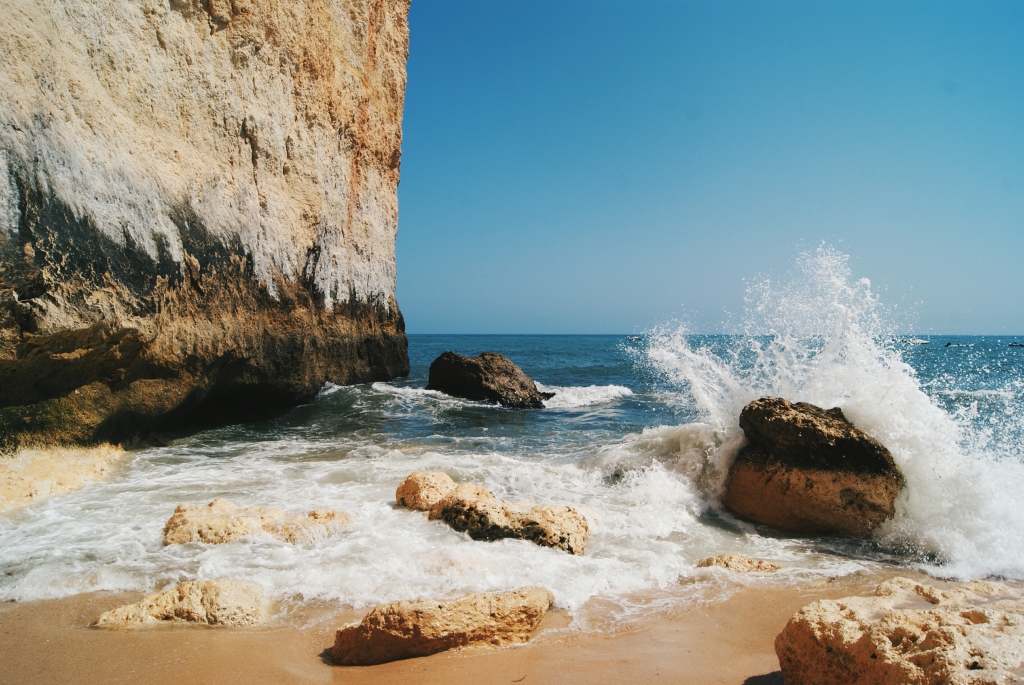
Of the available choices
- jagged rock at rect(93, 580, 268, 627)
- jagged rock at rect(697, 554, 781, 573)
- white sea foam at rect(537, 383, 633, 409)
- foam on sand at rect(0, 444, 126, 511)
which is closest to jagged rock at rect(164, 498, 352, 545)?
jagged rock at rect(93, 580, 268, 627)

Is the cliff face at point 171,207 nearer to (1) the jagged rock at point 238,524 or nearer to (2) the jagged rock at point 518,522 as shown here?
(1) the jagged rock at point 238,524

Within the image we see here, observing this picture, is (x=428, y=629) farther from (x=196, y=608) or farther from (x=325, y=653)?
(x=196, y=608)

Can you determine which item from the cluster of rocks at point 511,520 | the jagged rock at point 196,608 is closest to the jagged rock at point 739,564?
the cluster of rocks at point 511,520

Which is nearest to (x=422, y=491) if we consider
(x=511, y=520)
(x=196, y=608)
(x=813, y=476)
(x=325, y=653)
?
(x=511, y=520)

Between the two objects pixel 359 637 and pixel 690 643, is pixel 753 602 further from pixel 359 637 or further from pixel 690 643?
pixel 359 637

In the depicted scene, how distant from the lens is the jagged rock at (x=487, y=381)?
46.8ft

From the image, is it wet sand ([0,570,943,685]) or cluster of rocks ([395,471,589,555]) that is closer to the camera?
wet sand ([0,570,943,685])

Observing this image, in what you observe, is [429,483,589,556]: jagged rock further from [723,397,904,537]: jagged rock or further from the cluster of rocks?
[723,397,904,537]: jagged rock

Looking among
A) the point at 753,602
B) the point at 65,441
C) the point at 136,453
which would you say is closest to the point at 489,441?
the point at 136,453

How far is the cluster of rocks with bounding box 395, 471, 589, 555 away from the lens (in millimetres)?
4379

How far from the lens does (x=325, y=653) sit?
2.91 meters

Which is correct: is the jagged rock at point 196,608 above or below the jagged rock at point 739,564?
above

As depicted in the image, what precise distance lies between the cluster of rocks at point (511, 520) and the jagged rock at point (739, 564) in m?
0.90

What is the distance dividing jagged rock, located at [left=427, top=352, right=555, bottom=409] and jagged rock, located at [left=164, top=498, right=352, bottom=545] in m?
9.58
